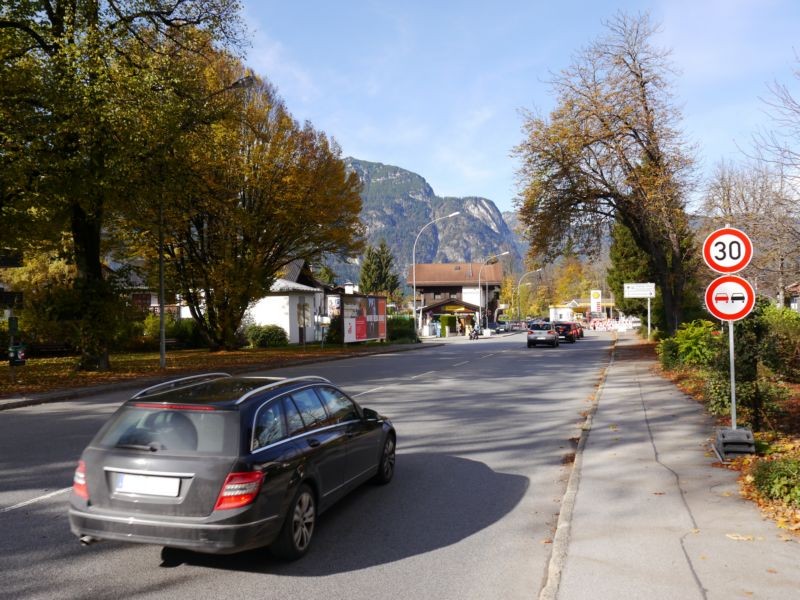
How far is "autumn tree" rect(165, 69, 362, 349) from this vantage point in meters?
28.1

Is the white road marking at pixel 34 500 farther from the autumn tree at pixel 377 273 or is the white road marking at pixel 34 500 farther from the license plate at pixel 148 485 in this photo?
the autumn tree at pixel 377 273

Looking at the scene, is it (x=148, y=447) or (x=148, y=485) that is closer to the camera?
(x=148, y=485)

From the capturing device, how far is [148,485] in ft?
14.9

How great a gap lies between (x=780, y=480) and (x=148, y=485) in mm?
5467

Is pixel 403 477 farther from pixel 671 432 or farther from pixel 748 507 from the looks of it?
pixel 671 432

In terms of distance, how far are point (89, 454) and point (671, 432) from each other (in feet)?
26.6

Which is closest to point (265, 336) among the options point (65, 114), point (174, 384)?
point (65, 114)

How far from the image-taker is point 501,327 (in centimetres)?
7950

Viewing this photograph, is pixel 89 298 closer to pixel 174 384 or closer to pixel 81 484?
pixel 174 384

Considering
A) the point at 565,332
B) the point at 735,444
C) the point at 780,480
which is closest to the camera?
the point at 780,480

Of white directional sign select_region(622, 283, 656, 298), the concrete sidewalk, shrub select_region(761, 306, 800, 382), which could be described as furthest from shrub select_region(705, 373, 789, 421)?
white directional sign select_region(622, 283, 656, 298)

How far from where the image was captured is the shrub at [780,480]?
586cm

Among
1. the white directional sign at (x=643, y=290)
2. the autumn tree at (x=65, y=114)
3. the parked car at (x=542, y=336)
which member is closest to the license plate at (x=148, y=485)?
the autumn tree at (x=65, y=114)

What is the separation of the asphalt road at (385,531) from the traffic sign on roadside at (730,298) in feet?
9.02
